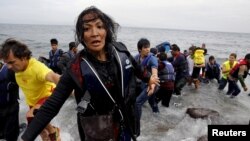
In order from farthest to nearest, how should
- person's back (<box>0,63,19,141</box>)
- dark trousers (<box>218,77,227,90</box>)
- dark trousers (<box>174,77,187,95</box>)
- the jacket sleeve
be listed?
dark trousers (<box>218,77,227,90</box>), dark trousers (<box>174,77,187,95</box>), person's back (<box>0,63,19,141</box>), the jacket sleeve

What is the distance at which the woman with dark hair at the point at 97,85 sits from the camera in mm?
1997

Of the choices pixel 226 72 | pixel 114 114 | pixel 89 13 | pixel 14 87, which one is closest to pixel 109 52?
pixel 89 13

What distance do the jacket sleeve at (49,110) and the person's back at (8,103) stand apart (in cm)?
275

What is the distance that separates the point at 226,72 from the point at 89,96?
32.4 feet

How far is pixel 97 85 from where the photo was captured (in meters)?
2.01

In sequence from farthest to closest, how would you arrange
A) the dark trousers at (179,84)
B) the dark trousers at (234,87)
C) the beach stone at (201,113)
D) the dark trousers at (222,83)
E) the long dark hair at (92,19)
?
the dark trousers at (222,83)
the dark trousers at (234,87)
the dark trousers at (179,84)
the beach stone at (201,113)
the long dark hair at (92,19)

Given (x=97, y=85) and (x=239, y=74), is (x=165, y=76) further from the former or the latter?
(x=97, y=85)

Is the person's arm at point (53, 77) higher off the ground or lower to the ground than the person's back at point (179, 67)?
higher

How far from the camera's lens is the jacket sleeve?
1926 millimetres

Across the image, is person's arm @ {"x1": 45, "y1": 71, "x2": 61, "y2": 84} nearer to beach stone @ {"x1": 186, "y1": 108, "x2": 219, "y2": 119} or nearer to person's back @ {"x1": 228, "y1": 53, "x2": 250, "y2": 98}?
beach stone @ {"x1": 186, "y1": 108, "x2": 219, "y2": 119}

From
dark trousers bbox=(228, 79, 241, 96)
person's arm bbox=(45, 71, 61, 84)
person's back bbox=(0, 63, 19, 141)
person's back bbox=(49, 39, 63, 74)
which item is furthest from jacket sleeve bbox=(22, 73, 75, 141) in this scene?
dark trousers bbox=(228, 79, 241, 96)

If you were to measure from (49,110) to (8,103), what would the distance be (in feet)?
10.1

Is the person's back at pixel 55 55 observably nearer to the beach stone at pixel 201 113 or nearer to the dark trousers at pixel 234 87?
the beach stone at pixel 201 113

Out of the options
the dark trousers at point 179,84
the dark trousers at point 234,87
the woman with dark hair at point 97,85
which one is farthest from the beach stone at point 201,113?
the woman with dark hair at point 97,85
